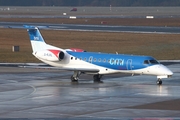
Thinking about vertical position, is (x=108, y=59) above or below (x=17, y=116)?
above

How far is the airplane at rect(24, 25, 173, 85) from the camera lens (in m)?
41.7

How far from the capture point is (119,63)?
138 ft

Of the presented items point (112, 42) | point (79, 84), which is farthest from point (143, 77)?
point (112, 42)

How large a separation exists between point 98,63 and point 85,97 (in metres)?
8.22

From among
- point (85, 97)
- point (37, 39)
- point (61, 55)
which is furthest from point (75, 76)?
point (85, 97)

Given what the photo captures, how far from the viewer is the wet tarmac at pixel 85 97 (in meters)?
29.0

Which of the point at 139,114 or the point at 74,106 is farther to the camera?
the point at 74,106

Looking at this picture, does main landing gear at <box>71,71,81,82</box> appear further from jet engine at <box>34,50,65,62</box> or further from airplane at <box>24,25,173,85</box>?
jet engine at <box>34,50,65,62</box>

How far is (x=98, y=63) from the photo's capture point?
141 ft

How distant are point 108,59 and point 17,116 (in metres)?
15.7

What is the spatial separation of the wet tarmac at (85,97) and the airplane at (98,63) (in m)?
0.90

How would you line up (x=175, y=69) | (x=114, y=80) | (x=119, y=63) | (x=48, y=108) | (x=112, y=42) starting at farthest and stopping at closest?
(x=112, y=42) → (x=175, y=69) → (x=114, y=80) → (x=119, y=63) → (x=48, y=108)

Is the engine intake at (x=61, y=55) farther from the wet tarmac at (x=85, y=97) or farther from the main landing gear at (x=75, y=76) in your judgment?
the wet tarmac at (x=85, y=97)

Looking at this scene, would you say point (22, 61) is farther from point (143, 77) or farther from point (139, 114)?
point (139, 114)
